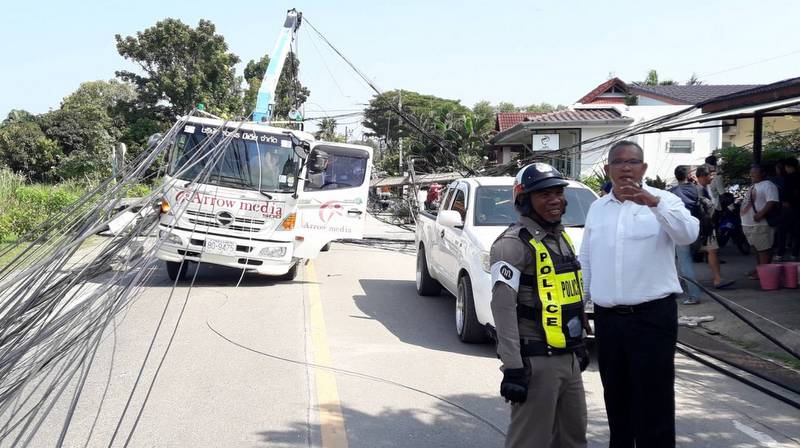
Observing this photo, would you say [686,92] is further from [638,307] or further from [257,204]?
[638,307]

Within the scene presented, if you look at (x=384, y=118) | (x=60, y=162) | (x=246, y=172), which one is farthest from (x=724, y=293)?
(x=384, y=118)

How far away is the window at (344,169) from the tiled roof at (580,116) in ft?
29.8

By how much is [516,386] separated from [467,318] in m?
4.14

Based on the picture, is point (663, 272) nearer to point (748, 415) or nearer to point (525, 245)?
point (525, 245)

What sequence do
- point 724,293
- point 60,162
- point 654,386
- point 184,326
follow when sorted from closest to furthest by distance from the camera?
1. point 654,386
2. point 184,326
3. point 724,293
4. point 60,162

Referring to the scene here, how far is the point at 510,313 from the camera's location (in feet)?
11.1

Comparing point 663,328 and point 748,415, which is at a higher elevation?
point 663,328

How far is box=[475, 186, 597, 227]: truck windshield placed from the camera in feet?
26.5

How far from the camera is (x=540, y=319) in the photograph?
345 centimetres

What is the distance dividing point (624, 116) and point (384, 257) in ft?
32.3

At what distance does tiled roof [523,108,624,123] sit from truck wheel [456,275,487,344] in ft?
45.8

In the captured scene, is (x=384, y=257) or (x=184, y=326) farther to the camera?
(x=384, y=257)

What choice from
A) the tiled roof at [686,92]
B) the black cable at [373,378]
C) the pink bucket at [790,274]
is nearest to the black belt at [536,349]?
the black cable at [373,378]

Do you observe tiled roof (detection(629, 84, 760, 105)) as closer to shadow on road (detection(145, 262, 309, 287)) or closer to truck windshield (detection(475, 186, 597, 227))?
shadow on road (detection(145, 262, 309, 287))
